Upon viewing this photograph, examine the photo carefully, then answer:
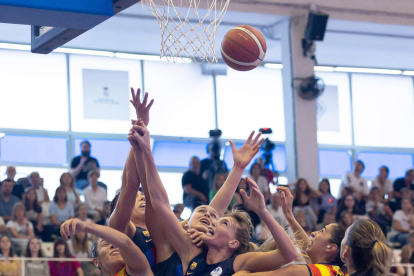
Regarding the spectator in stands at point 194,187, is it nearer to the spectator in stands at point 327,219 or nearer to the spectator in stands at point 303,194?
the spectator in stands at point 303,194

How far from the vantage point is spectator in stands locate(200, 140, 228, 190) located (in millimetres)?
9039

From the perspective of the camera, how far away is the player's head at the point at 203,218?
337 cm

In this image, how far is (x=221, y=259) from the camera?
3.28m

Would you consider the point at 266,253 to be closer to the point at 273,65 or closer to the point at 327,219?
the point at 327,219

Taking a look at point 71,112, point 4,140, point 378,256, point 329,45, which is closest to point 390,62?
point 329,45

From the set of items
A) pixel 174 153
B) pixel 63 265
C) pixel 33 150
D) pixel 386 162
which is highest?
pixel 33 150

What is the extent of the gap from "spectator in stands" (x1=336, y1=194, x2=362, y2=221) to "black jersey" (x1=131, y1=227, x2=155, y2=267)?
5.86m

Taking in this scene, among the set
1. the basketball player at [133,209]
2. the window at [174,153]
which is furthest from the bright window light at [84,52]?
the basketball player at [133,209]

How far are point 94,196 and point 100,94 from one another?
362 centimetres

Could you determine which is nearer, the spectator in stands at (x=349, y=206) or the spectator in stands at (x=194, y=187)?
the spectator in stands at (x=194, y=187)

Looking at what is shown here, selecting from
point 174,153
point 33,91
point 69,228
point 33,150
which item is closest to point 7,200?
point 33,150

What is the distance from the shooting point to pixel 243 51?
4379 mm

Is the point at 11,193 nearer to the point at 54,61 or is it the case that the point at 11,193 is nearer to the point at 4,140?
the point at 4,140

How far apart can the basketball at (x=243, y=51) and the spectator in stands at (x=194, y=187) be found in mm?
4454
